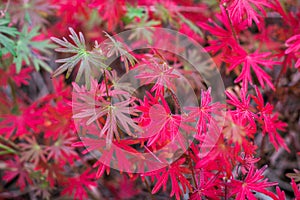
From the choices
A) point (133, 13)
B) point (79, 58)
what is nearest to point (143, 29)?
point (133, 13)

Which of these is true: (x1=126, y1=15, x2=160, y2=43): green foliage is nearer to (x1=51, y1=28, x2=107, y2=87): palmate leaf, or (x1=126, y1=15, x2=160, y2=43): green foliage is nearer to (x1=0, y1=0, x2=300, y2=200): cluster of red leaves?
(x1=0, y1=0, x2=300, y2=200): cluster of red leaves

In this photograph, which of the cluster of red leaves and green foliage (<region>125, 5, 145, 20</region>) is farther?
green foliage (<region>125, 5, 145, 20</region>)

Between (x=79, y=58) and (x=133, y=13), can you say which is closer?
(x=79, y=58)

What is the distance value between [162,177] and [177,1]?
3.46 feet

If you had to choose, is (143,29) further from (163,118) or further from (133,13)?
(163,118)

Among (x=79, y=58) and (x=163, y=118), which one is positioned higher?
(x=79, y=58)

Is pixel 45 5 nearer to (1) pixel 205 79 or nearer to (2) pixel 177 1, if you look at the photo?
(2) pixel 177 1

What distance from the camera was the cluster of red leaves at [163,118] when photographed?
961mm

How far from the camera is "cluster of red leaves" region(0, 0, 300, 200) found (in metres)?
0.96

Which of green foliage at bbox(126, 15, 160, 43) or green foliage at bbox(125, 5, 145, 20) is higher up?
green foliage at bbox(125, 5, 145, 20)

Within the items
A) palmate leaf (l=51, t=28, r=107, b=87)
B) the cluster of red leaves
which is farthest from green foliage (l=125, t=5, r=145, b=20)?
palmate leaf (l=51, t=28, r=107, b=87)

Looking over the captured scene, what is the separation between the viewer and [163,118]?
A: 966 millimetres

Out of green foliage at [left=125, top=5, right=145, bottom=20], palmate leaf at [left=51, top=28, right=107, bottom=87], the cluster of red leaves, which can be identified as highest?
green foliage at [left=125, top=5, right=145, bottom=20]

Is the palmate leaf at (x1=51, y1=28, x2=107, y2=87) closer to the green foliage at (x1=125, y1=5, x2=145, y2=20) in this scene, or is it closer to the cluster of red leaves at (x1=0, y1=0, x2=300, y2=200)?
the cluster of red leaves at (x1=0, y1=0, x2=300, y2=200)
